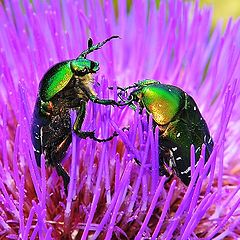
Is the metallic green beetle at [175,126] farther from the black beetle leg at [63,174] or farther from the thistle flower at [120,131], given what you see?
the black beetle leg at [63,174]

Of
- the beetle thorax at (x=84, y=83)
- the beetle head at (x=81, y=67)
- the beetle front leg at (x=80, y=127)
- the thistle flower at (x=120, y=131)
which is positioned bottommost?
the thistle flower at (x=120, y=131)

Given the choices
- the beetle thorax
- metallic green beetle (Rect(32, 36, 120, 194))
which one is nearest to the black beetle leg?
metallic green beetle (Rect(32, 36, 120, 194))

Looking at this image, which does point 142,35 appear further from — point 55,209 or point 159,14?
point 55,209

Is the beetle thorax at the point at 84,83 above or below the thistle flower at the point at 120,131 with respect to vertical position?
above

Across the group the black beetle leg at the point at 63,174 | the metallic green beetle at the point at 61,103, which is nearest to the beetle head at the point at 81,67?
the metallic green beetle at the point at 61,103

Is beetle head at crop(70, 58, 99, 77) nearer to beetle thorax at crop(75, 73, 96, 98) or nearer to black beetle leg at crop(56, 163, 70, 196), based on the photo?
beetle thorax at crop(75, 73, 96, 98)

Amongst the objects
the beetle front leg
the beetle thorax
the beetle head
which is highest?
the beetle head

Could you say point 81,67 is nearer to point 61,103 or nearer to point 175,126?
point 61,103
